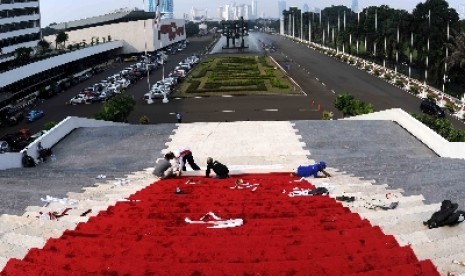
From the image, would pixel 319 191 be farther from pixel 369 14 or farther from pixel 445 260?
pixel 369 14

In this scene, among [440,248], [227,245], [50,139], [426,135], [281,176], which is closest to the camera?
[440,248]

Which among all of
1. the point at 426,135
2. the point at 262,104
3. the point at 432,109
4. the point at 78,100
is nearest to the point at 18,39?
the point at 78,100

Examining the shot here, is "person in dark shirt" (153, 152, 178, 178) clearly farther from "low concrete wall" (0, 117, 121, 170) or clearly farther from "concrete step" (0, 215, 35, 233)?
"low concrete wall" (0, 117, 121, 170)

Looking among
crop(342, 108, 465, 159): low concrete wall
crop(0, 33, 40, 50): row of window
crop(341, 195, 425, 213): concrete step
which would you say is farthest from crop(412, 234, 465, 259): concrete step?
crop(0, 33, 40, 50): row of window

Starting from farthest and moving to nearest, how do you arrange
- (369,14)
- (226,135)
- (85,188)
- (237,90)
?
(369,14)
(237,90)
(226,135)
(85,188)

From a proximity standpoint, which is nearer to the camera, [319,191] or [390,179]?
[319,191]

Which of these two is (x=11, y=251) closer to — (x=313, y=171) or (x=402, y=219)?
(x=402, y=219)

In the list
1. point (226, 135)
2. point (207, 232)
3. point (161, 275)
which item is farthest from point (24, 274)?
point (226, 135)
